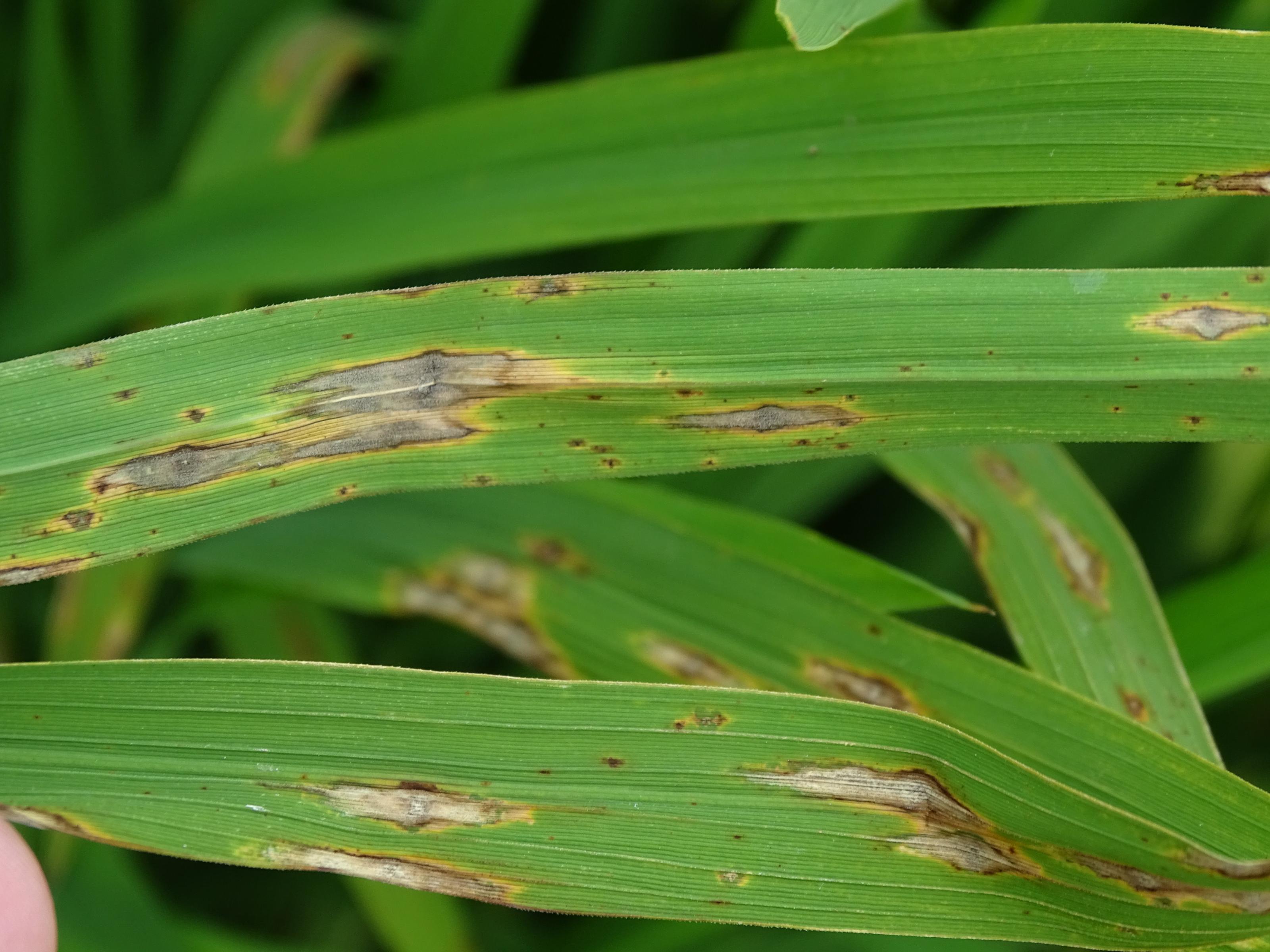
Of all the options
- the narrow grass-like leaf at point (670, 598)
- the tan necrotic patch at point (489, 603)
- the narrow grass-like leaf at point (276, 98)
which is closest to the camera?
the narrow grass-like leaf at point (670, 598)

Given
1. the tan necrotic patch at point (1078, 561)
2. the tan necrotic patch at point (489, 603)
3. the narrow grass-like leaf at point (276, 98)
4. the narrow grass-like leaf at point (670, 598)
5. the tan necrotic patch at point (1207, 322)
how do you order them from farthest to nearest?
the narrow grass-like leaf at point (276, 98) → the tan necrotic patch at point (489, 603) → the tan necrotic patch at point (1078, 561) → the narrow grass-like leaf at point (670, 598) → the tan necrotic patch at point (1207, 322)

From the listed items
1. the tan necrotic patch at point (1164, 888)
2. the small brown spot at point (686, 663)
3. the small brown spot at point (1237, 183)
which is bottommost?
the tan necrotic patch at point (1164, 888)

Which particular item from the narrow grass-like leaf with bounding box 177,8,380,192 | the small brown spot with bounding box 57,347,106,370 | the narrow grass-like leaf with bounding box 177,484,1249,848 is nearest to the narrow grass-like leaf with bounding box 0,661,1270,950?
the narrow grass-like leaf with bounding box 177,484,1249,848

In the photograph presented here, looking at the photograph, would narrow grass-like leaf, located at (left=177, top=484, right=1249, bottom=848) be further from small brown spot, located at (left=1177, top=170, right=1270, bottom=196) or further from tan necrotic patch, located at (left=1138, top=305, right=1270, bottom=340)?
→ small brown spot, located at (left=1177, top=170, right=1270, bottom=196)

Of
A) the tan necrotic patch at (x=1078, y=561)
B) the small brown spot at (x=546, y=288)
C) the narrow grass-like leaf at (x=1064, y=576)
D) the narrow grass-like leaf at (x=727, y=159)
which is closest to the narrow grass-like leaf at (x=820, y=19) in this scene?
the narrow grass-like leaf at (x=727, y=159)

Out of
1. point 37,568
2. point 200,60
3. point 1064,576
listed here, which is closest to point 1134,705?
point 1064,576

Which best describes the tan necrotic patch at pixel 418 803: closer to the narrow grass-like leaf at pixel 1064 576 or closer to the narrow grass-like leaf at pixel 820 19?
the narrow grass-like leaf at pixel 1064 576
